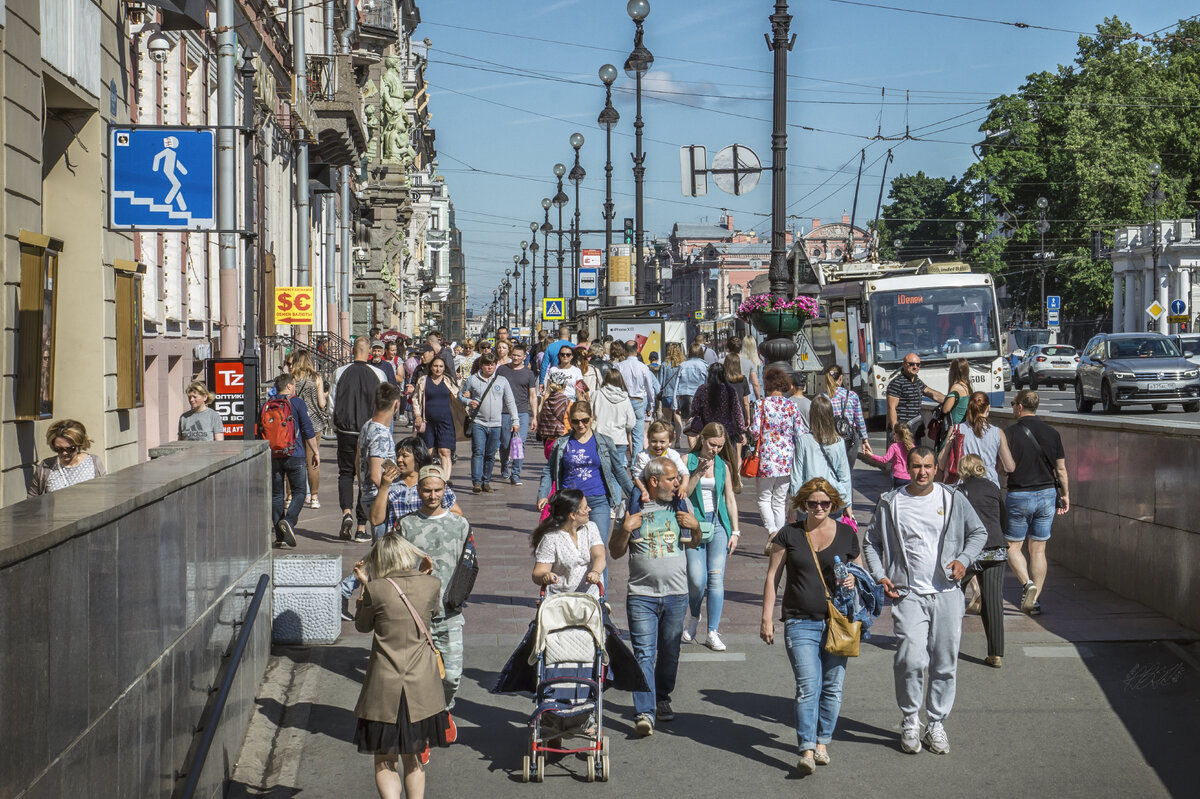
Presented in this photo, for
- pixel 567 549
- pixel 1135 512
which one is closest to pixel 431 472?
pixel 567 549

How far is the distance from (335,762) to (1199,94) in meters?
70.0

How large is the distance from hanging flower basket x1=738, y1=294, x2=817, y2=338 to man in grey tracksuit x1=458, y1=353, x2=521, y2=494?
11.7 feet

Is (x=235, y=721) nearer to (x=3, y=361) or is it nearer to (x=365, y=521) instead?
(x=3, y=361)

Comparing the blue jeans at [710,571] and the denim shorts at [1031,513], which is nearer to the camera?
the blue jeans at [710,571]

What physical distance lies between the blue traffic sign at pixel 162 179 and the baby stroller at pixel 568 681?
6.09m

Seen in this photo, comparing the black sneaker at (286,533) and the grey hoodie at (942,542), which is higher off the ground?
the grey hoodie at (942,542)

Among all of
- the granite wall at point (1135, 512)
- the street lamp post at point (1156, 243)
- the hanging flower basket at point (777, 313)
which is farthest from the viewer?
the street lamp post at point (1156, 243)

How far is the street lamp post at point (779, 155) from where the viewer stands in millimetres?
18406

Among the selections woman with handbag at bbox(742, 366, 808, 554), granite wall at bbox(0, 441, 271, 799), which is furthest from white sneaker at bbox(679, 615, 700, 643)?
granite wall at bbox(0, 441, 271, 799)

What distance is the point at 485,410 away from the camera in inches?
741

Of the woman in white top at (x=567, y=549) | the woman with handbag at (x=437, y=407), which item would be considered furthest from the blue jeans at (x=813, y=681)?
the woman with handbag at (x=437, y=407)

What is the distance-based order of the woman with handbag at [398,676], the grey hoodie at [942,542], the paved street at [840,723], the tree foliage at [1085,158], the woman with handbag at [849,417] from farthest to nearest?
1. the tree foliage at [1085,158]
2. the woman with handbag at [849,417]
3. the grey hoodie at [942,542]
4. the paved street at [840,723]
5. the woman with handbag at [398,676]

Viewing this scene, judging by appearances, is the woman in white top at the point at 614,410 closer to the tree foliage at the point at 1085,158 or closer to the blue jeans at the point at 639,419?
the blue jeans at the point at 639,419

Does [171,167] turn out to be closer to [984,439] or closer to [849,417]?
[849,417]
